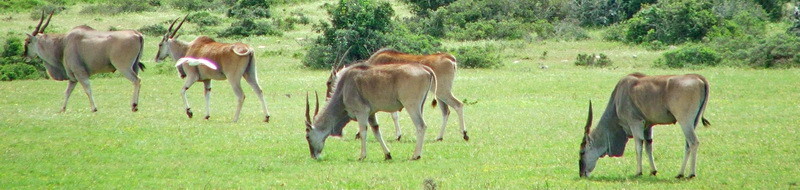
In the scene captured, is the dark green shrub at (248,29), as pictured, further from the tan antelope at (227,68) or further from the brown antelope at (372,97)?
the brown antelope at (372,97)

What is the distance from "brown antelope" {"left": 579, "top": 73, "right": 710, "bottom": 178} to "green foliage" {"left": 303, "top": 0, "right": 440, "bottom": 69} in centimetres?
1914

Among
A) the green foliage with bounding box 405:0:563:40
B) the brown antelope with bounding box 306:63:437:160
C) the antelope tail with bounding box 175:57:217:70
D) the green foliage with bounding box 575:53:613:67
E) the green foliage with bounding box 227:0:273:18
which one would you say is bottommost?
the green foliage with bounding box 227:0:273:18

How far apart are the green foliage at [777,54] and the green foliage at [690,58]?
4.16ft

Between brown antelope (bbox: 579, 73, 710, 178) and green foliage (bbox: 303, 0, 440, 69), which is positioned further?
green foliage (bbox: 303, 0, 440, 69)

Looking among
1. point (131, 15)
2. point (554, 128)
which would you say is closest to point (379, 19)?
point (554, 128)

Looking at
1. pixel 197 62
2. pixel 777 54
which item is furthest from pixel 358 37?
pixel 197 62

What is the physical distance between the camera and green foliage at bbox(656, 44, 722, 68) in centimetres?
2969

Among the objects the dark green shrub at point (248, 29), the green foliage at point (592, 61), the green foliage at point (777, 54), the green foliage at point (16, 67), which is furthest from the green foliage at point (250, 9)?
the green foliage at point (777, 54)

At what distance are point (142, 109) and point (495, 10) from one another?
24607 mm

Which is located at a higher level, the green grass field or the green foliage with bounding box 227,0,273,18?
the green grass field

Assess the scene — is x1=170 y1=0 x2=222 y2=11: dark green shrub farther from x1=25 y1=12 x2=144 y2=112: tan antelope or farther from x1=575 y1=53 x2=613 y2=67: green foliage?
x1=25 y1=12 x2=144 y2=112: tan antelope

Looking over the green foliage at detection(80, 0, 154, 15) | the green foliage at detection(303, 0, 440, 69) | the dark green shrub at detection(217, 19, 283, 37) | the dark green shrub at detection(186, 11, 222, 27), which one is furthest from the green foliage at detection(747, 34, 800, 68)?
the green foliage at detection(80, 0, 154, 15)

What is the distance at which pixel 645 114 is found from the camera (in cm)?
1176

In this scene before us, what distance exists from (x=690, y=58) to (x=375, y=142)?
1712cm
